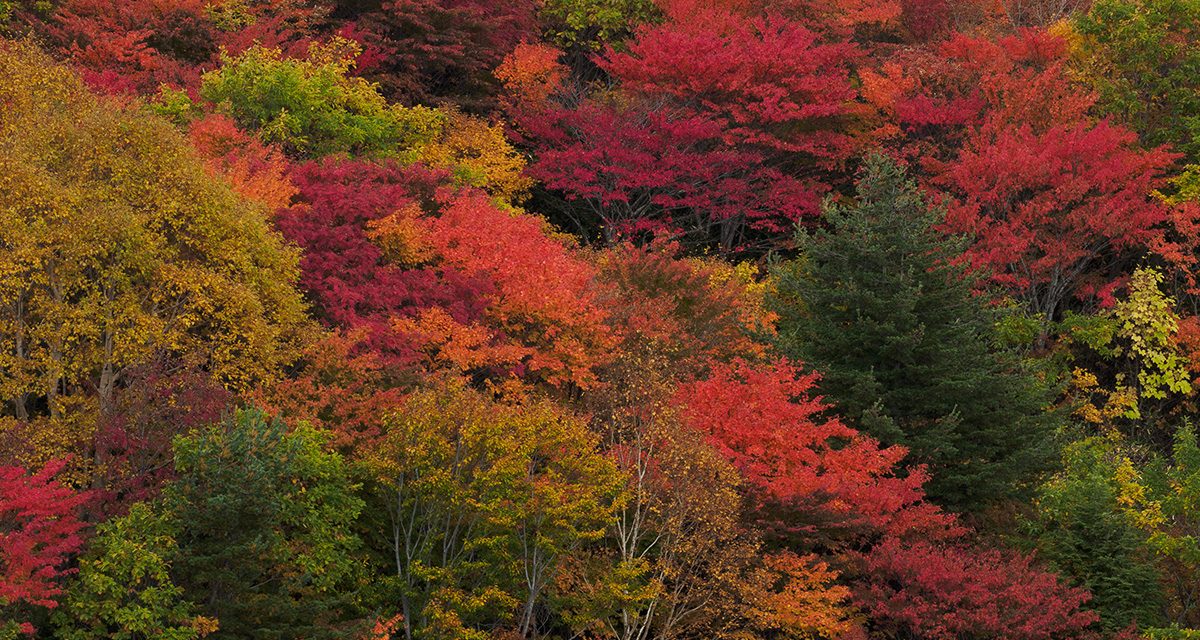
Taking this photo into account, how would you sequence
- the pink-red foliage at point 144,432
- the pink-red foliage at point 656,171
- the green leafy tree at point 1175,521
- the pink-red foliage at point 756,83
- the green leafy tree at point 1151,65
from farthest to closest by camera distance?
the pink-red foliage at point 756,83
the pink-red foliage at point 656,171
the green leafy tree at point 1151,65
the green leafy tree at point 1175,521
the pink-red foliage at point 144,432

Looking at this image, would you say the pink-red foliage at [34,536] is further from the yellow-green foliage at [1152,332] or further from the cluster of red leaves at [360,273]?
the yellow-green foliage at [1152,332]

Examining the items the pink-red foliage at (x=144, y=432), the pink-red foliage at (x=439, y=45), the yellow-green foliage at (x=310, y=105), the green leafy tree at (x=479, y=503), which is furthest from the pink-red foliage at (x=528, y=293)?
the pink-red foliage at (x=439, y=45)

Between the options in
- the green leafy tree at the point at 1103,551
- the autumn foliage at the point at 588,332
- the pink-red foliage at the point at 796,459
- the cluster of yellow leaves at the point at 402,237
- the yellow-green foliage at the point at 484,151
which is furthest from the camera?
the yellow-green foliage at the point at 484,151

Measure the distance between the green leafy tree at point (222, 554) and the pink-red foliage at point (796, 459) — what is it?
818 centimetres

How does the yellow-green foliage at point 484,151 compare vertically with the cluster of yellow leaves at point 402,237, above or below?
below

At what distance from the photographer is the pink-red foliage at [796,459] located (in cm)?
2400

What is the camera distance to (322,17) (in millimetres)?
43250

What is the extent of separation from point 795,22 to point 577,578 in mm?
28627

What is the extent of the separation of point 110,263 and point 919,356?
18814 millimetres

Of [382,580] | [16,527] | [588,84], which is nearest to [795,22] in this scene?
[588,84]

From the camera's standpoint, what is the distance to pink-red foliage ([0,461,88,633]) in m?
17.8

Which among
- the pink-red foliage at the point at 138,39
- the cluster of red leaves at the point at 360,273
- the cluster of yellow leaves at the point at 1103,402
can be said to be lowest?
the cluster of yellow leaves at the point at 1103,402

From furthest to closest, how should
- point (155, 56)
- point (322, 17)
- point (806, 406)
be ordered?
point (322, 17), point (155, 56), point (806, 406)

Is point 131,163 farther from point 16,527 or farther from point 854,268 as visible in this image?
point 854,268
